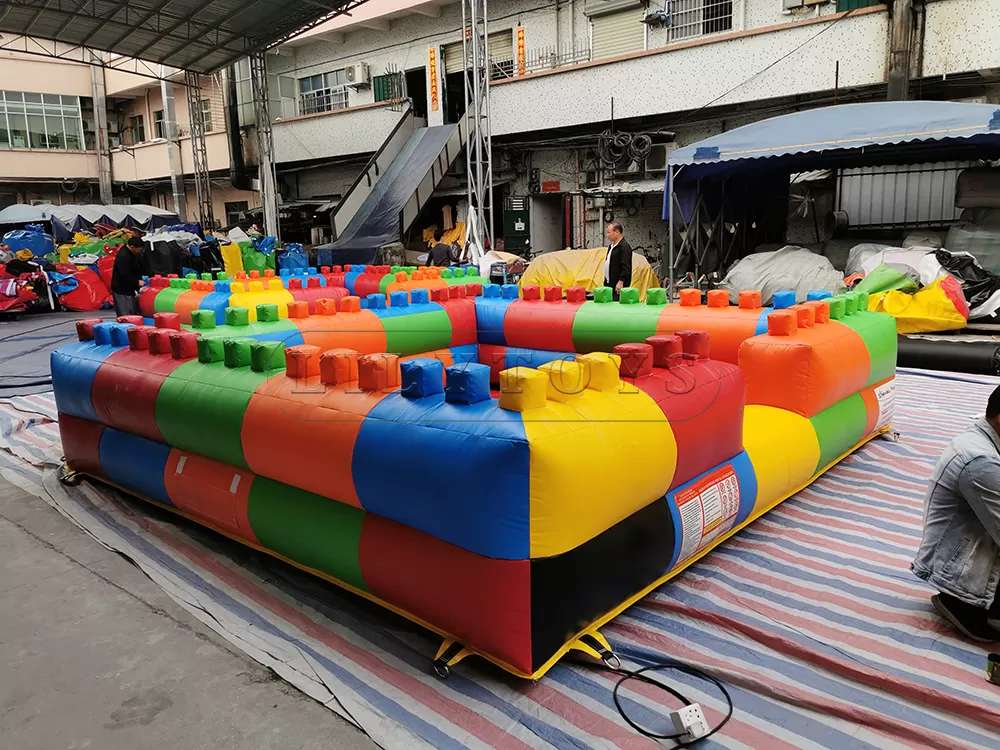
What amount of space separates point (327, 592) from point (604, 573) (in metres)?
1.12

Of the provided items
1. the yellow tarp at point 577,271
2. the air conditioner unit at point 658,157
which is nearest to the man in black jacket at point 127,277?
the yellow tarp at point 577,271

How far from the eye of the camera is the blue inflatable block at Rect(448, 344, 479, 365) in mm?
5316

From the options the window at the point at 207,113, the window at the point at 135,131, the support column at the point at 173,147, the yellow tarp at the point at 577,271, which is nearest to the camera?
the yellow tarp at the point at 577,271

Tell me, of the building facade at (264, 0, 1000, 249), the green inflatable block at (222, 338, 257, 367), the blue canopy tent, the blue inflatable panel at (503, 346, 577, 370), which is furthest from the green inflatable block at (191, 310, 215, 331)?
the building facade at (264, 0, 1000, 249)

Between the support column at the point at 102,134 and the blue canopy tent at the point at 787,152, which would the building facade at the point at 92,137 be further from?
the blue canopy tent at the point at 787,152

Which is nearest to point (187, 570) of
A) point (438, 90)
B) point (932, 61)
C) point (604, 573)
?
point (604, 573)

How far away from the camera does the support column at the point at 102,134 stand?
23562 millimetres

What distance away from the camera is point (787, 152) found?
26.1 ft

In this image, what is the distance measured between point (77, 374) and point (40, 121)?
80.4ft

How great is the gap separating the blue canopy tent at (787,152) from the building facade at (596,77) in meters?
1.17

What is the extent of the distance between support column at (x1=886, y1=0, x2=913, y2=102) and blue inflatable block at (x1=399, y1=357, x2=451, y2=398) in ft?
31.1

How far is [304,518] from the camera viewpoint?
274 centimetres

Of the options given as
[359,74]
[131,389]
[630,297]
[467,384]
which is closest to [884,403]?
[630,297]

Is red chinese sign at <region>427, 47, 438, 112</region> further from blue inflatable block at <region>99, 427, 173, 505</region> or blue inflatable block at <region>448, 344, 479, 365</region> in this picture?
blue inflatable block at <region>99, 427, 173, 505</region>
